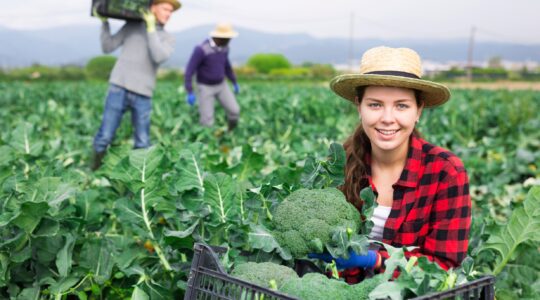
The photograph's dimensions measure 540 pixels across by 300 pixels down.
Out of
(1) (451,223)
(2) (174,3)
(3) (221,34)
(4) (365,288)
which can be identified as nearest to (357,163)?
(1) (451,223)

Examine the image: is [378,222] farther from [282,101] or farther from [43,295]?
[282,101]

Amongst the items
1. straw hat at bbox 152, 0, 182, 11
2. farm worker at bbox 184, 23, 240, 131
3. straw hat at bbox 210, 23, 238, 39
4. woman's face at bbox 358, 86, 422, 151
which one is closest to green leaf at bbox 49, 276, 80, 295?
woman's face at bbox 358, 86, 422, 151

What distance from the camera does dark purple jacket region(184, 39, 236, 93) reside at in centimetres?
795

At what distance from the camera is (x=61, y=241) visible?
9.21 feet

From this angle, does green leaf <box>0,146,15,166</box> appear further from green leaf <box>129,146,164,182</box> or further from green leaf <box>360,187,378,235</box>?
green leaf <box>360,187,378,235</box>

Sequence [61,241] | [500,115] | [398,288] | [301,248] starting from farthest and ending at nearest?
1. [500,115]
2. [61,241]
3. [301,248]
4. [398,288]

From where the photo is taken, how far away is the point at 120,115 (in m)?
6.29

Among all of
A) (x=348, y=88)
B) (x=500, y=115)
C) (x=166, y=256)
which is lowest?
(x=500, y=115)

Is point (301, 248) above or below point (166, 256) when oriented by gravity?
above

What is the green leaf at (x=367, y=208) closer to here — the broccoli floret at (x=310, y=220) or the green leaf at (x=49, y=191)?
the broccoli floret at (x=310, y=220)

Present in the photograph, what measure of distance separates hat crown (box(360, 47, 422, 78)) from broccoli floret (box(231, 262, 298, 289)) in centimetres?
92

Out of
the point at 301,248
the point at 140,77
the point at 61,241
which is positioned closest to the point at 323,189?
the point at 301,248

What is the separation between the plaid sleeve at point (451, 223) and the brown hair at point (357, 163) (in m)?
0.30

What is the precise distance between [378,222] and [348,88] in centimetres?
57
